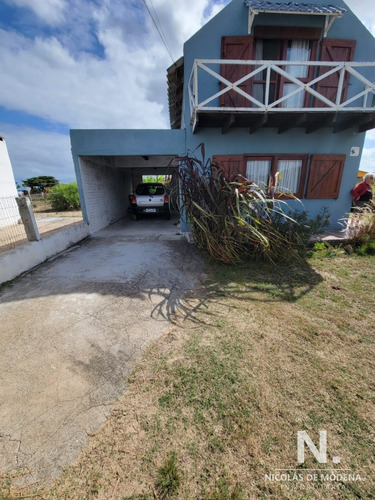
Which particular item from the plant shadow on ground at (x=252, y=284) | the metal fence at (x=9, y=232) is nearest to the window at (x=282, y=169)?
the plant shadow on ground at (x=252, y=284)

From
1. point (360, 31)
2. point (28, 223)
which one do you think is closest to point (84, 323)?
point (28, 223)

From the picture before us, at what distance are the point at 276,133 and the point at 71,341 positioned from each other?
698 centimetres

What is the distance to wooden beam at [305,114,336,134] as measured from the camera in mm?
5359

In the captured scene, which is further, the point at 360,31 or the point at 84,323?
the point at 360,31

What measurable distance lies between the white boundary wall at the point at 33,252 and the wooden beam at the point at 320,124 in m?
7.15

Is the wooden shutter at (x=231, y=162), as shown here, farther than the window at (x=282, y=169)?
No

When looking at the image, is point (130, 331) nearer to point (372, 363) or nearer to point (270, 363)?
point (270, 363)

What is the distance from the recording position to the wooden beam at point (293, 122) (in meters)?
5.25

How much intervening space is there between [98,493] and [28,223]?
15.0 ft

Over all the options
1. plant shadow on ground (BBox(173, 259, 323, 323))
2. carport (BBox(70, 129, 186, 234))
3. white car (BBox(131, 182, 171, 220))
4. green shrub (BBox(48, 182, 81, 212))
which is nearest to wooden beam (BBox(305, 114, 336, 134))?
carport (BBox(70, 129, 186, 234))

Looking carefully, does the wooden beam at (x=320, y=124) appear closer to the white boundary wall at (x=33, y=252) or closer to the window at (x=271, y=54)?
the window at (x=271, y=54)

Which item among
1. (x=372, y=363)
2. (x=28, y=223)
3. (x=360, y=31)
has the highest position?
(x=360, y=31)

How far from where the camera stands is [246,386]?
186 cm

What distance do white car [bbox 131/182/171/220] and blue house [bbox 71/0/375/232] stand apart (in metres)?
2.22
